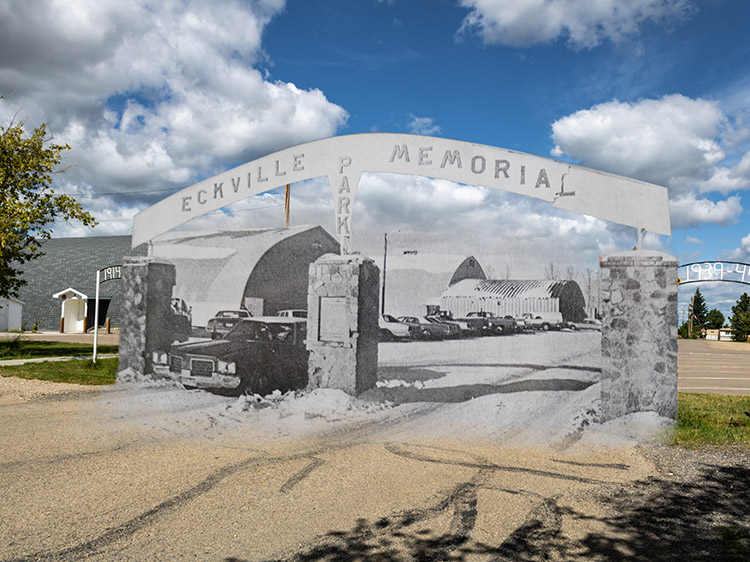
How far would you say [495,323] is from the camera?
888 cm

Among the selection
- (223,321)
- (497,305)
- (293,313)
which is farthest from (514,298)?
(223,321)

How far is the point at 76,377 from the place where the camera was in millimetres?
13766

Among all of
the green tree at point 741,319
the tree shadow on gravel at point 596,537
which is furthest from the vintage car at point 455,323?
the green tree at point 741,319

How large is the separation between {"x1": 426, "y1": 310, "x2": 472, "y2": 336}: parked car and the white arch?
1.93m

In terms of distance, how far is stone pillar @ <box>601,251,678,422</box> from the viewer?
792 cm

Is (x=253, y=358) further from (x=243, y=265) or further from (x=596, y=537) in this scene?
(x=596, y=537)

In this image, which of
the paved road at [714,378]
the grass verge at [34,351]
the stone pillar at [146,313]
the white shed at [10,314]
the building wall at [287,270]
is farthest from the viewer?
the white shed at [10,314]

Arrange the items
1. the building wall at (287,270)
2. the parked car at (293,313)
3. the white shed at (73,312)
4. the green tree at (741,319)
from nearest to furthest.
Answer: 1. the parked car at (293,313)
2. the building wall at (287,270)
3. the white shed at (73,312)
4. the green tree at (741,319)

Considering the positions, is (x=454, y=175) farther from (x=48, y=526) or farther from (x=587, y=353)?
(x=48, y=526)

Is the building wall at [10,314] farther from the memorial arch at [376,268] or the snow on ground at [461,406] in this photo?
the snow on ground at [461,406]

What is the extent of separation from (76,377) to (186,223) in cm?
546

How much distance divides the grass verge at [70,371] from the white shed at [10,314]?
2502 centimetres

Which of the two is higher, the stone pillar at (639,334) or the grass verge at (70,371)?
the stone pillar at (639,334)

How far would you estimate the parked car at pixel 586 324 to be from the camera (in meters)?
8.34
